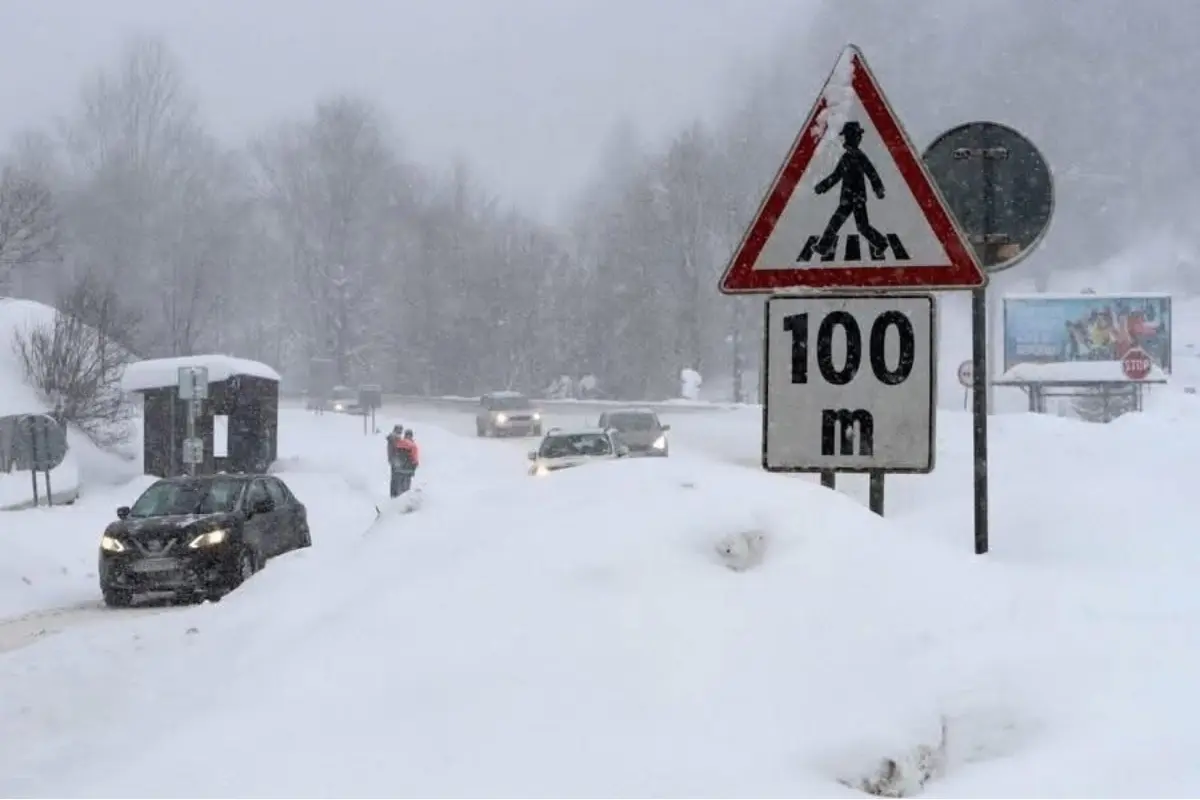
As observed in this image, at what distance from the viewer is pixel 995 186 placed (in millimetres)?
7508

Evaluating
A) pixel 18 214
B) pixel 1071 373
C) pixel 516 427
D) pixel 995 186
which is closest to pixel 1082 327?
pixel 1071 373

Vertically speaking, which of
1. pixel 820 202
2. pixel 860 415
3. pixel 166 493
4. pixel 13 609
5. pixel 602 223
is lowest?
pixel 13 609

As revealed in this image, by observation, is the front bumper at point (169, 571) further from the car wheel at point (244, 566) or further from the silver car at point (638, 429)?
the silver car at point (638, 429)

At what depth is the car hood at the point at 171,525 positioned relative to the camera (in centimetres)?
1473

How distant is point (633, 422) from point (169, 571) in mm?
20702

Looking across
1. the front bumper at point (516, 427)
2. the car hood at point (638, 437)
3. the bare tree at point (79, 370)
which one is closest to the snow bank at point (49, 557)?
the bare tree at point (79, 370)

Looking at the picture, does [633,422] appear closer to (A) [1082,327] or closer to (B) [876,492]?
(A) [1082,327]

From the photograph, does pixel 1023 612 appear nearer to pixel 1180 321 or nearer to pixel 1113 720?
pixel 1113 720

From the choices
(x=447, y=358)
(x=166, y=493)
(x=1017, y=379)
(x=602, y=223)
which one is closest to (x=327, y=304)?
(x=447, y=358)

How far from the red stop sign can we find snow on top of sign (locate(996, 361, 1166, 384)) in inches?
8.3

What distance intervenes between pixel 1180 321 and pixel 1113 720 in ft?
241

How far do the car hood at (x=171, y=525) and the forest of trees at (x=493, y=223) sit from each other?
164ft

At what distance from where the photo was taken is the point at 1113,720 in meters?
4.84

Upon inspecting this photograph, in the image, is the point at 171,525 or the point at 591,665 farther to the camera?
the point at 171,525
